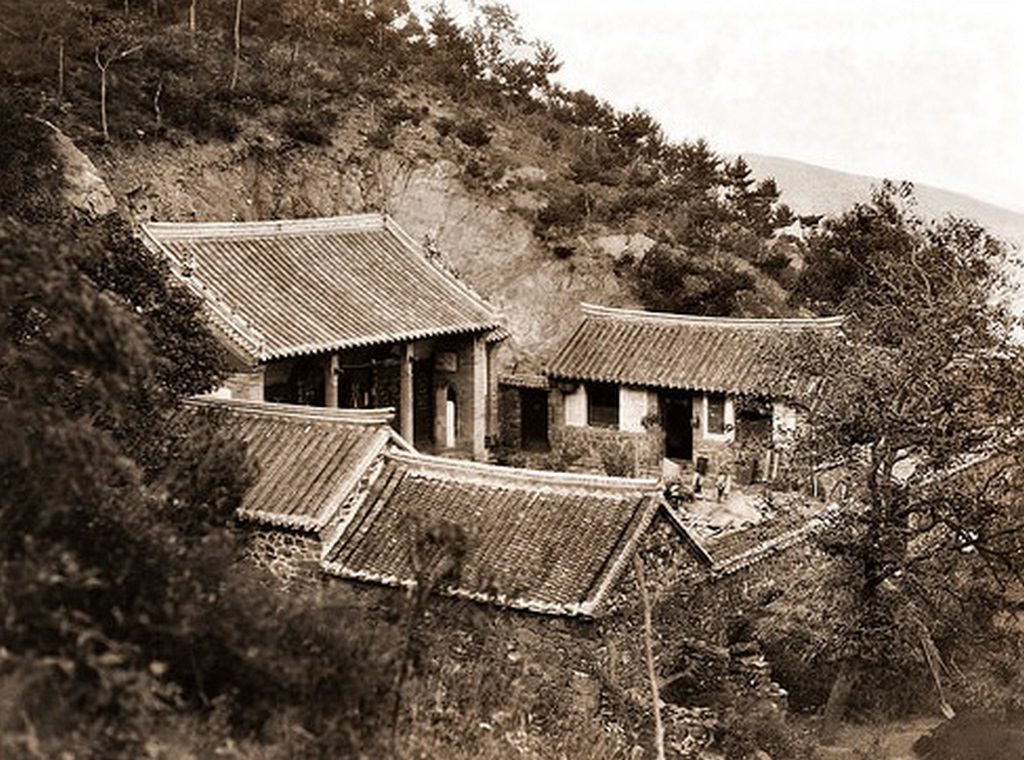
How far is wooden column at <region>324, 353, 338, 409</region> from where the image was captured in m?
26.2

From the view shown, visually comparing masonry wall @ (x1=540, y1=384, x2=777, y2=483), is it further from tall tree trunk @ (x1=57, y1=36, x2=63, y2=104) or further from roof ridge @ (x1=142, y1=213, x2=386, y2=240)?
tall tree trunk @ (x1=57, y1=36, x2=63, y2=104)

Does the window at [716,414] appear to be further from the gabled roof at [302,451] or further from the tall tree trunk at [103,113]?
the tall tree trunk at [103,113]

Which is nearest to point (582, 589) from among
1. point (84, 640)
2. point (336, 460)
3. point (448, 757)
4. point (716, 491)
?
point (336, 460)

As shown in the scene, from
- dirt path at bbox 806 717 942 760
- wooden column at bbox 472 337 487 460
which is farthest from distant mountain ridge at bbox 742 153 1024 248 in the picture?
dirt path at bbox 806 717 942 760

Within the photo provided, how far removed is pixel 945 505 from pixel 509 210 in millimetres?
26553

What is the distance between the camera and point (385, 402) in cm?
2947

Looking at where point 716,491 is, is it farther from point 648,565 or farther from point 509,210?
point 509,210

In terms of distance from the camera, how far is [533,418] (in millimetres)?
33250

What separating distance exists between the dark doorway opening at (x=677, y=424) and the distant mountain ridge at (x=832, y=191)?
30952 millimetres

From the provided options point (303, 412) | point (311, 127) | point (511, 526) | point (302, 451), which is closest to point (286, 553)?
point (302, 451)

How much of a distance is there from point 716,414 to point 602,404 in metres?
3.20

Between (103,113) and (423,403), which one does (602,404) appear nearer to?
(423,403)

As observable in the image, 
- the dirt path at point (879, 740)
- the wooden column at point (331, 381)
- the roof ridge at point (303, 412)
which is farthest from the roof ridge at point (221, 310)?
the dirt path at point (879, 740)

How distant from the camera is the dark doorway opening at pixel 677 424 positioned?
98.8ft
